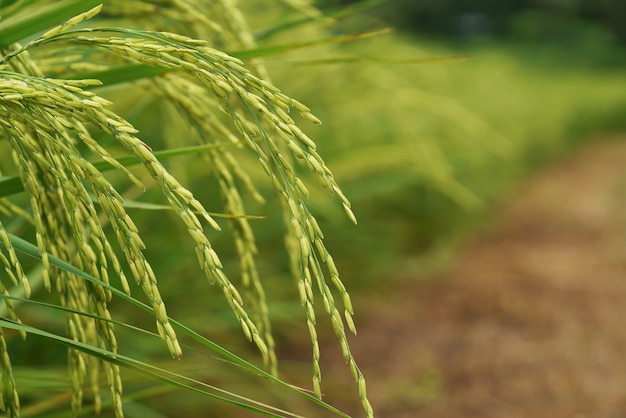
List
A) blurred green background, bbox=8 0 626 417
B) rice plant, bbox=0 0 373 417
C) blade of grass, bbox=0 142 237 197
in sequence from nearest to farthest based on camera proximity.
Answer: rice plant, bbox=0 0 373 417 → blade of grass, bbox=0 142 237 197 → blurred green background, bbox=8 0 626 417

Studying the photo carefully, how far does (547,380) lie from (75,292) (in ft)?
5.51

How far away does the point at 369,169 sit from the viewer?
8.34 ft

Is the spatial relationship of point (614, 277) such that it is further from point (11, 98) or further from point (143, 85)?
point (11, 98)

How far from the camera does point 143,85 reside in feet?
3.21

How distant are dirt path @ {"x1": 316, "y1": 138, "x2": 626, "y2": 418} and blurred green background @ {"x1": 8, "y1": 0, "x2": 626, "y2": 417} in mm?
132

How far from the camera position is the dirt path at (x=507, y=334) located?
78.6 inches

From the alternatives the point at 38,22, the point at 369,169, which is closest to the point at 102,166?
the point at 38,22

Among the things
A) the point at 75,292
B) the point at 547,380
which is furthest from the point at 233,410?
the point at 75,292

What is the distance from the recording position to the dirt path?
2.00m

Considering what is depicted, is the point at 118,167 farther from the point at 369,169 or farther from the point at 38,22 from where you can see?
the point at 369,169

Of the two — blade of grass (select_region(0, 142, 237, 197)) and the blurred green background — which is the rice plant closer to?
blade of grass (select_region(0, 142, 237, 197))

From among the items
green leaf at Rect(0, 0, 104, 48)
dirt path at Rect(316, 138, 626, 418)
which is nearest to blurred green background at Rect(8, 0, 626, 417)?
dirt path at Rect(316, 138, 626, 418)

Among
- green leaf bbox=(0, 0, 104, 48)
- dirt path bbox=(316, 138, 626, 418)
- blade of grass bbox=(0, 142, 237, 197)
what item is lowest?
dirt path bbox=(316, 138, 626, 418)

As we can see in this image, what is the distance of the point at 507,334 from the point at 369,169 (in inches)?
27.1
